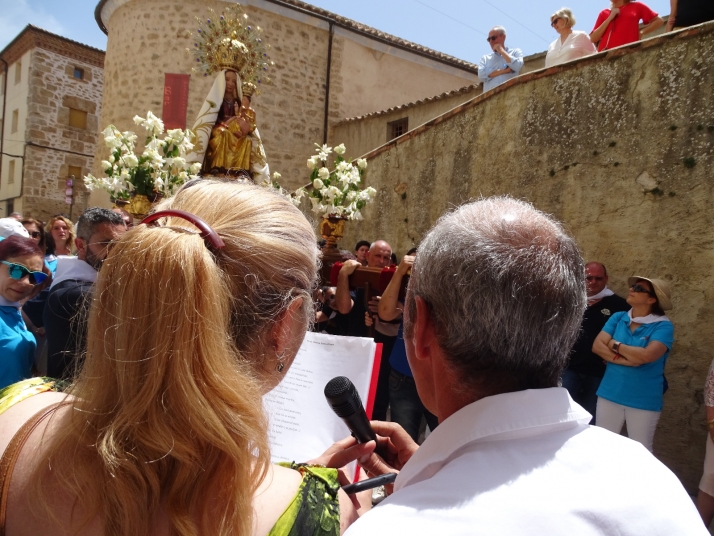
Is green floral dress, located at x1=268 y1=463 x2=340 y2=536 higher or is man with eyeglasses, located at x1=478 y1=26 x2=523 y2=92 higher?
man with eyeglasses, located at x1=478 y1=26 x2=523 y2=92

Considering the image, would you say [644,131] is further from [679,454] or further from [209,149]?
[209,149]

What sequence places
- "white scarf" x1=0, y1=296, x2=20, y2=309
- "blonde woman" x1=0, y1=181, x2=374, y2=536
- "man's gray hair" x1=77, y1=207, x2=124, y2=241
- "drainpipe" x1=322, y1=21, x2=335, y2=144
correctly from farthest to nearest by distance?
1. "drainpipe" x1=322, y1=21, x2=335, y2=144
2. "man's gray hair" x1=77, y1=207, x2=124, y2=241
3. "white scarf" x1=0, y1=296, x2=20, y2=309
4. "blonde woman" x1=0, y1=181, x2=374, y2=536

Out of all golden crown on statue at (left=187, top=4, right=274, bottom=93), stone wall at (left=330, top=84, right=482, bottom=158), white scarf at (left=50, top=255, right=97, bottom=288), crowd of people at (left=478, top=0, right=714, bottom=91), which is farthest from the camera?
stone wall at (left=330, top=84, right=482, bottom=158)

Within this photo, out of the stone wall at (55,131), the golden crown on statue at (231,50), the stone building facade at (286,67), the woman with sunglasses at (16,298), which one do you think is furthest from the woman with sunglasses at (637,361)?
the stone wall at (55,131)

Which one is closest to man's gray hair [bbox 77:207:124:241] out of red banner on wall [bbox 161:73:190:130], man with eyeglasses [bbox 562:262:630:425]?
man with eyeglasses [bbox 562:262:630:425]

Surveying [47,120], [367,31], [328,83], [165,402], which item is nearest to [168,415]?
[165,402]

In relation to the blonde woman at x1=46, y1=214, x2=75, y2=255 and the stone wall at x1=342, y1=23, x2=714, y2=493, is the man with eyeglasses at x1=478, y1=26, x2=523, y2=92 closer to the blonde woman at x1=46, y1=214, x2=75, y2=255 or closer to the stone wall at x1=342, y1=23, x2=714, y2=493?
the stone wall at x1=342, y1=23, x2=714, y2=493

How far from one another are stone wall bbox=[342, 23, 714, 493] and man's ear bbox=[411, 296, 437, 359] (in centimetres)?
433

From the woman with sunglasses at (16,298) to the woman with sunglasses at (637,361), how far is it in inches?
156

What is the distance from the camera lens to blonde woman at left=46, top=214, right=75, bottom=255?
6.44 metres

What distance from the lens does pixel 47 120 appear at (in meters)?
20.5

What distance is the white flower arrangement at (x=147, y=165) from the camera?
4066 mm

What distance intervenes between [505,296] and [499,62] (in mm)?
8002

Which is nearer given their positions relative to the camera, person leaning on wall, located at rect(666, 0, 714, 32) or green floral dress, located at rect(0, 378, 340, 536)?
green floral dress, located at rect(0, 378, 340, 536)
